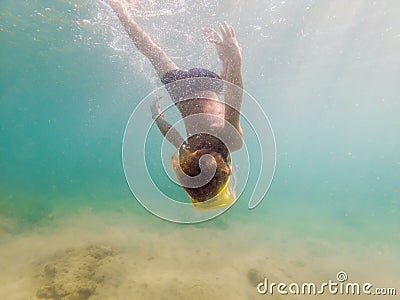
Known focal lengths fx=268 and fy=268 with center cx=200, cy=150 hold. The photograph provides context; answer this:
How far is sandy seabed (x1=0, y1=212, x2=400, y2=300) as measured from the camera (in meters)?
7.55

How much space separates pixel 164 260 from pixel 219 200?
27.6 feet

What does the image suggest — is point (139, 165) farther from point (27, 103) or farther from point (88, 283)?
point (27, 103)

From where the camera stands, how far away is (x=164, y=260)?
10219 millimetres

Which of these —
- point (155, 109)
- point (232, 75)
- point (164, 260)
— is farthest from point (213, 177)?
point (164, 260)

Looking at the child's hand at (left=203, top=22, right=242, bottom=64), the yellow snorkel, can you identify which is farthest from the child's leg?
the yellow snorkel

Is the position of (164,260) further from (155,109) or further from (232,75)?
(232,75)

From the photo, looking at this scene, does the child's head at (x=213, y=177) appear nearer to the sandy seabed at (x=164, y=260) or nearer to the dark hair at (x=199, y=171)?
the dark hair at (x=199, y=171)

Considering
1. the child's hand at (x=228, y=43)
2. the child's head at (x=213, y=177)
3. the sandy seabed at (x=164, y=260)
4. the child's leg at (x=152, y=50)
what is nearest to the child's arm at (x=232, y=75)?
the child's hand at (x=228, y=43)

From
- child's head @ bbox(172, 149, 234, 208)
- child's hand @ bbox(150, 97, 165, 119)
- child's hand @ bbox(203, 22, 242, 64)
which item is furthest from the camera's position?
child's hand @ bbox(150, 97, 165, 119)

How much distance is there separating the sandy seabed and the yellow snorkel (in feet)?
17.6

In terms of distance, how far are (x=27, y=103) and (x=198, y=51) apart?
54.0 metres

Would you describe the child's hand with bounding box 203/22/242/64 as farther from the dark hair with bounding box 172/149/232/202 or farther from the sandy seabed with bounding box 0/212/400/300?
the sandy seabed with bounding box 0/212/400/300

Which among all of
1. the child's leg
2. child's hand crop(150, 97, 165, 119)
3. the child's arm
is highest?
the child's leg

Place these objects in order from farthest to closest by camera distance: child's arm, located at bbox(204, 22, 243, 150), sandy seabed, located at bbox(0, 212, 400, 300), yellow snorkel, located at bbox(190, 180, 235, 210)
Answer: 1. sandy seabed, located at bbox(0, 212, 400, 300)
2. child's arm, located at bbox(204, 22, 243, 150)
3. yellow snorkel, located at bbox(190, 180, 235, 210)
